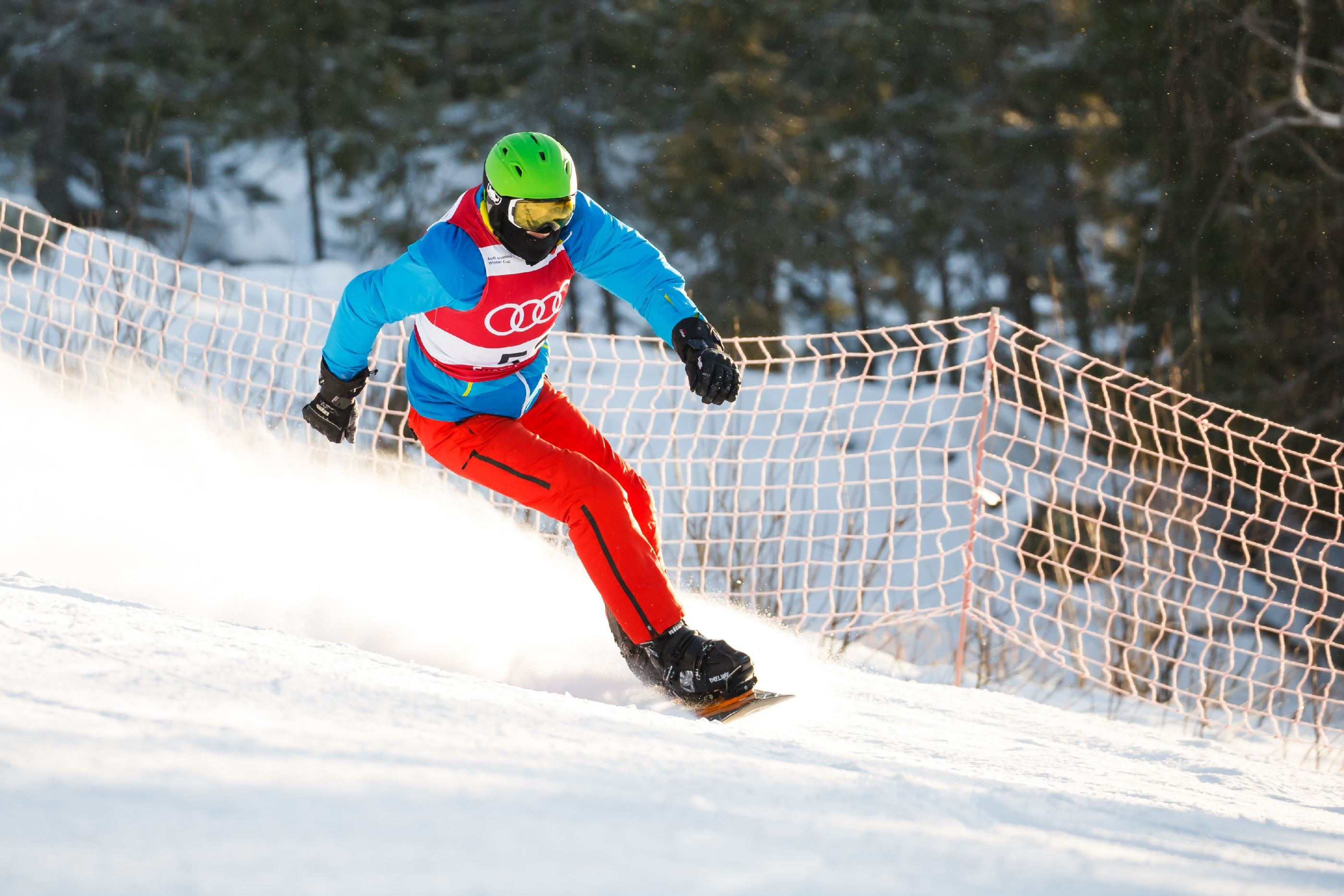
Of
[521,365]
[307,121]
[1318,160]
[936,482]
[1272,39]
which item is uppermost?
[307,121]

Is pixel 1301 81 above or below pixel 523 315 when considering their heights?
above

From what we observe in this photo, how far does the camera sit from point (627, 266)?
3.23 metres

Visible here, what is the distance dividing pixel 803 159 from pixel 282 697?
1404 centimetres

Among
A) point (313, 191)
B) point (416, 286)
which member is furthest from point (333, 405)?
point (313, 191)

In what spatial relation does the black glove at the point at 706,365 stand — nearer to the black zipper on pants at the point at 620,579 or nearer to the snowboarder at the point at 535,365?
the snowboarder at the point at 535,365

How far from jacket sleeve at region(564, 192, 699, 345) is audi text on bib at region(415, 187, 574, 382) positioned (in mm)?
71

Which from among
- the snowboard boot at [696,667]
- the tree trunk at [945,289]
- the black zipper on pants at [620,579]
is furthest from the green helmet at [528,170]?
the tree trunk at [945,289]

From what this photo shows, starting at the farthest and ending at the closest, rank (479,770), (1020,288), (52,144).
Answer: (1020,288)
(52,144)
(479,770)

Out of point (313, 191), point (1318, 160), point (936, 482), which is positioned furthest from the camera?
point (313, 191)

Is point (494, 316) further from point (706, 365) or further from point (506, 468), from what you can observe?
point (706, 365)

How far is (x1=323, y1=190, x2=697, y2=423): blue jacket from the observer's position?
288 cm

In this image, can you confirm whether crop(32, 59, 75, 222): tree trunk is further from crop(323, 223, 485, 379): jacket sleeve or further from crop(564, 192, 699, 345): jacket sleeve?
crop(564, 192, 699, 345): jacket sleeve

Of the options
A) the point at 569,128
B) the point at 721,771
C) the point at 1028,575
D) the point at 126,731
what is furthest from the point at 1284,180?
the point at 126,731

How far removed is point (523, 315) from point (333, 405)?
1.98 ft
